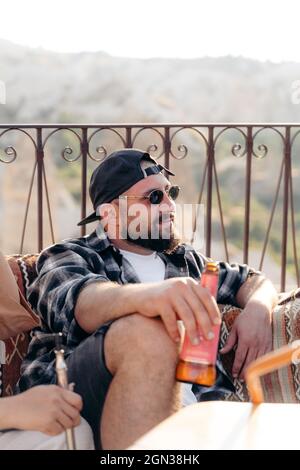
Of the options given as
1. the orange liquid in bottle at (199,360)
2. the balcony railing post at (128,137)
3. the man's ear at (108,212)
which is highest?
the balcony railing post at (128,137)

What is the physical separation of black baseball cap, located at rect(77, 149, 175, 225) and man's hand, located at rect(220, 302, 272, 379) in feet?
2.09

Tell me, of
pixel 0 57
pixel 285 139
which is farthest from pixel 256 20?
pixel 0 57

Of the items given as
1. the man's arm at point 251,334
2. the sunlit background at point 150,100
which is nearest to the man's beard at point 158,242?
the man's arm at point 251,334

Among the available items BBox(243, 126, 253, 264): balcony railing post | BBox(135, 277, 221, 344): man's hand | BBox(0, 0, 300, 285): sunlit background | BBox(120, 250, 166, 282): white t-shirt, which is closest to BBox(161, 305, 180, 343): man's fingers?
BBox(135, 277, 221, 344): man's hand

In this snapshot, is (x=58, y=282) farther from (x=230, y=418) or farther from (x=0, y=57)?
(x=0, y=57)

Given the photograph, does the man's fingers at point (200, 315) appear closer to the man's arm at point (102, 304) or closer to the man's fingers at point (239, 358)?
the man's arm at point (102, 304)

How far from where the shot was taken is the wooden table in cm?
162

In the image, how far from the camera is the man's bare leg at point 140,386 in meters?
1.98

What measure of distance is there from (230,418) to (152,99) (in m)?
26.3

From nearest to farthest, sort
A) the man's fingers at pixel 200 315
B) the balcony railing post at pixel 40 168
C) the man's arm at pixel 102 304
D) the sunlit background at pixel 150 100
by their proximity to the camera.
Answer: the man's fingers at pixel 200 315 → the man's arm at pixel 102 304 → the balcony railing post at pixel 40 168 → the sunlit background at pixel 150 100

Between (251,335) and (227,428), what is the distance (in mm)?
909

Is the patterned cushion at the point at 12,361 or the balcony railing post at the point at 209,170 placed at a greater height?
the balcony railing post at the point at 209,170

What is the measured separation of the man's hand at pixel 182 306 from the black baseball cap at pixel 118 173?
2.73 ft

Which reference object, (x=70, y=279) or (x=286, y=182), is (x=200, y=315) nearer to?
(x=70, y=279)
